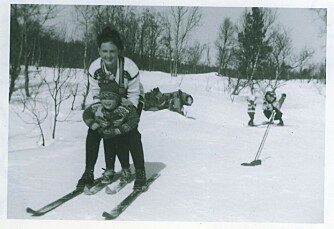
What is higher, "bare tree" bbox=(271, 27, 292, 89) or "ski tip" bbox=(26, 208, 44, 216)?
"bare tree" bbox=(271, 27, 292, 89)

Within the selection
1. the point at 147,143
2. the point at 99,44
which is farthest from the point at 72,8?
the point at 147,143

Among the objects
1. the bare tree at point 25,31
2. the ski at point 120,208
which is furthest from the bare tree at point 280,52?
the bare tree at point 25,31

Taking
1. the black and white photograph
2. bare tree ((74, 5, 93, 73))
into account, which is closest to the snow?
the black and white photograph

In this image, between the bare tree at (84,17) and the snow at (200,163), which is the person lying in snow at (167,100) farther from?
the bare tree at (84,17)

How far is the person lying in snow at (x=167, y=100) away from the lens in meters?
2.54

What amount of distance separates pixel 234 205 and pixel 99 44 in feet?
3.56

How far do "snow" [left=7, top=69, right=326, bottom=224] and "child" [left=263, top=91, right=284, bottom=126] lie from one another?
0.03 meters

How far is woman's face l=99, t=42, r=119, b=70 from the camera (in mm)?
2441

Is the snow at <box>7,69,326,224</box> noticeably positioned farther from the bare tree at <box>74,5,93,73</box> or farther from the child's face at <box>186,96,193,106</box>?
the bare tree at <box>74,5,93,73</box>

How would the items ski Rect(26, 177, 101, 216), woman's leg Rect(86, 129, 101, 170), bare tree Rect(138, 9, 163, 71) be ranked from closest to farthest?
ski Rect(26, 177, 101, 216) → woman's leg Rect(86, 129, 101, 170) → bare tree Rect(138, 9, 163, 71)

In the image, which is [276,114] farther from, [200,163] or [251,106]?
[200,163]

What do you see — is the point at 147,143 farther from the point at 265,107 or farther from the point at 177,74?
the point at 265,107

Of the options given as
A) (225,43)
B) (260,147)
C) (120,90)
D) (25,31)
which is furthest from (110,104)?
(260,147)

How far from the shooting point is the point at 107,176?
2.43 m
